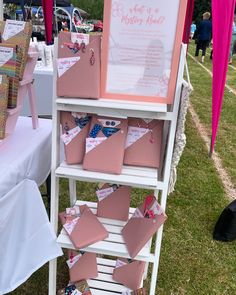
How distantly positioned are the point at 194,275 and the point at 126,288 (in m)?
0.48

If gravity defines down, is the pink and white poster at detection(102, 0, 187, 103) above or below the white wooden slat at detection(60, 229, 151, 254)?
above

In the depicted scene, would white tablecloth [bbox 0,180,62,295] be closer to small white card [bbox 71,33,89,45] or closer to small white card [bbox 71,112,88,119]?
small white card [bbox 71,112,88,119]

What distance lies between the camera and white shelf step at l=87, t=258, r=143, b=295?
1.65m

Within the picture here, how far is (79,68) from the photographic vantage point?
126 cm

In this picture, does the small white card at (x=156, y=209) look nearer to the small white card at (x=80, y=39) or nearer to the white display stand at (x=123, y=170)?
the white display stand at (x=123, y=170)

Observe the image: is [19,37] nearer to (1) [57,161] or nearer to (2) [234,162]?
(1) [57,161]

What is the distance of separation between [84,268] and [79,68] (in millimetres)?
963

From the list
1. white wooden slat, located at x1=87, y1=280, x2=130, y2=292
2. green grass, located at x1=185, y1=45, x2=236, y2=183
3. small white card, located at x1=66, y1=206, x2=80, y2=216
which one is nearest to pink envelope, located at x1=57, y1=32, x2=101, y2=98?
small white card, located at x1=66, y1=206, x2=80, y2=216

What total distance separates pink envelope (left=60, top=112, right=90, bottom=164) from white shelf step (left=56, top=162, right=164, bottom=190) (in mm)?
42

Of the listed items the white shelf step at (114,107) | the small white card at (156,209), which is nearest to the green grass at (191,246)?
the small white card at (156,209)

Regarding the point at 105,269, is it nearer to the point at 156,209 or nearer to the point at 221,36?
the point at 156,209

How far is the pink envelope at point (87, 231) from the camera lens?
1.43 m

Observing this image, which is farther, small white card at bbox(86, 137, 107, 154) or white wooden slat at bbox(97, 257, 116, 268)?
white wooden slat at bbox(97, 257, 116, 268)

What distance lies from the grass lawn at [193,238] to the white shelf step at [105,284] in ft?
0.77
